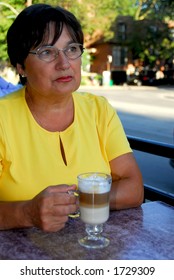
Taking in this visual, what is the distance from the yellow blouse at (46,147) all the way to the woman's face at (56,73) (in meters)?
0.14

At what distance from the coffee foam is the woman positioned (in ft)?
1.00

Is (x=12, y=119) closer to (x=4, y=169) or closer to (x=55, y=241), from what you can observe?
(x=4, y=169)

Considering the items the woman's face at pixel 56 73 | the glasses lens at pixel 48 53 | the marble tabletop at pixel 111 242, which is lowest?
the marble tabletop at pixel 111 242

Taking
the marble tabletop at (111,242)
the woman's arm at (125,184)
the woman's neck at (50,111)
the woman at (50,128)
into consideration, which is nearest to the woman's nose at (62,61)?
the woman at (50,128)

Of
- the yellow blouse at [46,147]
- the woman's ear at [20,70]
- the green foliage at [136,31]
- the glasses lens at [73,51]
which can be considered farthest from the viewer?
the green foliage at [136,31]

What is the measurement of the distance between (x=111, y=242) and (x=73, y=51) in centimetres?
85

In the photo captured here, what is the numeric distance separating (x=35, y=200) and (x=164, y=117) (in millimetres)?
14410

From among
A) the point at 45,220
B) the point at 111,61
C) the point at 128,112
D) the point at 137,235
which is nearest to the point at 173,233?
the point at 137,235

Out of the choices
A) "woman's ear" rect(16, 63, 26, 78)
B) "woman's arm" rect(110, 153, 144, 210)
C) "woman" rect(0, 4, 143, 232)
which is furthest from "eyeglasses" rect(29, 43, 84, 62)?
"woman's arm" rect(110, 153, 144, 210)

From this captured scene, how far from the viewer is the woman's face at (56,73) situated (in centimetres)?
176

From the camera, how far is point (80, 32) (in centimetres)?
189

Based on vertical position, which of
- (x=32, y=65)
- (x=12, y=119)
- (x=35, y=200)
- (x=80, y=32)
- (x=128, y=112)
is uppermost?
(x=80, y=32)

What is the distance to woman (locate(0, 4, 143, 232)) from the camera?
1.71 m

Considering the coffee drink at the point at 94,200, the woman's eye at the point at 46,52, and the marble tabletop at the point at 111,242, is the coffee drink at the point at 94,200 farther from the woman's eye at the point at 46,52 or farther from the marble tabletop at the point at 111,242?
the woman's eye at the point at 46,52
